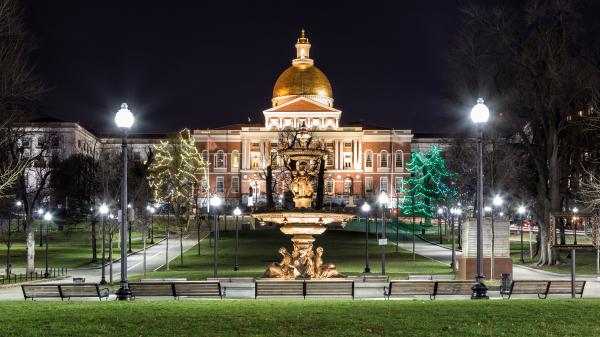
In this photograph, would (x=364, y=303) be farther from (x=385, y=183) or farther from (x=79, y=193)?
(x=385, y=183)

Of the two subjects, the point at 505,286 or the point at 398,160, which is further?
the point at 398,160

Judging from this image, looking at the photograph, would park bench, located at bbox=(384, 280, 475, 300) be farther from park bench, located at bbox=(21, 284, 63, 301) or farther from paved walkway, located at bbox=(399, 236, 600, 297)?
park bench, located at bbox=(21, 284, 63, 301)

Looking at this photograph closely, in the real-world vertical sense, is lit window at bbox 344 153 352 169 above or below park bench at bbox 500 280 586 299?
above

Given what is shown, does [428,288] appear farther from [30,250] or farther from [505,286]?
[30,250]

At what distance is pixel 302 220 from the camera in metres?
29.6

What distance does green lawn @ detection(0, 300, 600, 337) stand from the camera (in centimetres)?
1508

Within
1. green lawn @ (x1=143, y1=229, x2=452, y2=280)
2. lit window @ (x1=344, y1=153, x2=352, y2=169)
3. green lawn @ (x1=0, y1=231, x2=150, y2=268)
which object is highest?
lit window @ (x1=344, y1=153, x2=352, y2=169)

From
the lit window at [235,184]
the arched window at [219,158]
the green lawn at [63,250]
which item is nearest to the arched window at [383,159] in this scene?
the lit window at [235,184]

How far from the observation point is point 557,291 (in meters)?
26.1

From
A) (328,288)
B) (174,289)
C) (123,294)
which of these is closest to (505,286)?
(328,288)

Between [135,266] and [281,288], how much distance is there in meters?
30.7

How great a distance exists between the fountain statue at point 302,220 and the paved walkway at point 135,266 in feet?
32.3

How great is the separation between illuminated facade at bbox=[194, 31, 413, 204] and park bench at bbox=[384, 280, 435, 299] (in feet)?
368

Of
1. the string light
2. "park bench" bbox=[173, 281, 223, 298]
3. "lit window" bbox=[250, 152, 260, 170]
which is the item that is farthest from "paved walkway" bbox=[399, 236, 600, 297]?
"lit window" bbox=[250, 152, 260, 170]
